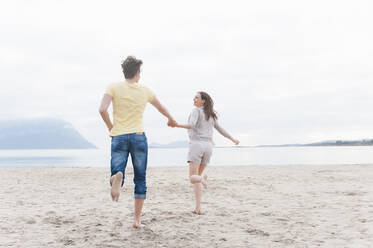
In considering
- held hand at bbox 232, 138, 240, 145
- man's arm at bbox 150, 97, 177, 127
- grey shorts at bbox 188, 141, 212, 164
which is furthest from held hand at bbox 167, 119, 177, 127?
held hand at bbox 232, 138, 240, 145

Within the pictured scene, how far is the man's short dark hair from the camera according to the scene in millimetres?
4453

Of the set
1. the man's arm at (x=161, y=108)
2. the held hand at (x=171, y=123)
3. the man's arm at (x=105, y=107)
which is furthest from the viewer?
the held hand at (x=171, y=123)

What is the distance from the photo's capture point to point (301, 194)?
866 cm

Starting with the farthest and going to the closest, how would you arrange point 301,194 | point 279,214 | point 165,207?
point 301,194 → point 165,207 → point 279,214

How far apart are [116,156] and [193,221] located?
203cm

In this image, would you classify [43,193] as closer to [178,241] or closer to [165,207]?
[165,207]

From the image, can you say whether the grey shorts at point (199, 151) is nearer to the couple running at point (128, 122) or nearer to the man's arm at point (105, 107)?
the couple running at point (128, 122)

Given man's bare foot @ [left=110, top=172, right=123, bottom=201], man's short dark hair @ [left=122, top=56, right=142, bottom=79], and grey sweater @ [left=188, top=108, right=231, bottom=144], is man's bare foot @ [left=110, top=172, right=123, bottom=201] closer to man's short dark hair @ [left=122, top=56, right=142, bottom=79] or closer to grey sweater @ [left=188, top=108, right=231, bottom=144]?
man's short dark hair @ [left=122, top=56, right=142, bottom=79]

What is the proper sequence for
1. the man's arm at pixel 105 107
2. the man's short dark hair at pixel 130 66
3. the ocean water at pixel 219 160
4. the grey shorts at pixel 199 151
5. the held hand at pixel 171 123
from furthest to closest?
the ocean water at pixel 219 160, the grey shorts at pixel 199 151, the held hand at pixel 171 123, the man's short dark hair at pixel 130 66, the man's arm at pixel 105 107

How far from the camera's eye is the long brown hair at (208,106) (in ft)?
19.7

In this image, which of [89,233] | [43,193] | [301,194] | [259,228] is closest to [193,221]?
[259,228]

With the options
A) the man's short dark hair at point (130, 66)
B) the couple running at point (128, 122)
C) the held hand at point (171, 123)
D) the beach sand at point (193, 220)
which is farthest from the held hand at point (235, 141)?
the man's short dark hair at point (130, 66)

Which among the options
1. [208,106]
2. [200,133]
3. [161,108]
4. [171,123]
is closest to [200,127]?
[200,133]

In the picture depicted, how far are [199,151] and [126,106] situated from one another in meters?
2.00
